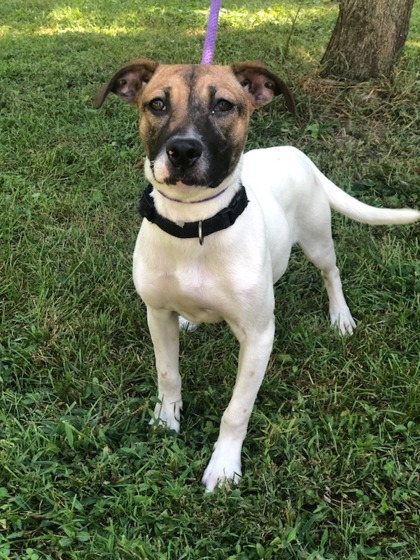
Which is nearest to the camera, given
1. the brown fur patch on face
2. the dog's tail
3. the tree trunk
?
the brown fur patch on face

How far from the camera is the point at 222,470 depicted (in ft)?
8.98

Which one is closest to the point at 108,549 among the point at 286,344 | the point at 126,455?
the point at 126,455

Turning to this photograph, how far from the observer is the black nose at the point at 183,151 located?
7.10 feet

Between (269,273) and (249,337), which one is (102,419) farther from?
(269,273)

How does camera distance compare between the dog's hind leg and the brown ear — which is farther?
the dog's hind leg

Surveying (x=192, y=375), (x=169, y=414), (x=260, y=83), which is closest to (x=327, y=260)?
(x=192, y=375)

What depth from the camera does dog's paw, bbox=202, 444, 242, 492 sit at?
2715 mm

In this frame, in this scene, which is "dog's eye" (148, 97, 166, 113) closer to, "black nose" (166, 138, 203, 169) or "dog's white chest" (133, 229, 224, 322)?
"black nose" (166, 138, 203, 169)

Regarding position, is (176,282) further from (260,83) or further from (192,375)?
(260,83)

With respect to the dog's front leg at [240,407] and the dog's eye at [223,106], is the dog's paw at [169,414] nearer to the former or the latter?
the dog's front leg at [240,407]

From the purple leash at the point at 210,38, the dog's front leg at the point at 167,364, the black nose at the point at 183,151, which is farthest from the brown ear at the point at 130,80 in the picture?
the dog's front leg at the point at 167,364

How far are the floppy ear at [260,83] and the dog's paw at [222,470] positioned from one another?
1.69 m

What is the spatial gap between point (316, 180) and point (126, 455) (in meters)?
2.02

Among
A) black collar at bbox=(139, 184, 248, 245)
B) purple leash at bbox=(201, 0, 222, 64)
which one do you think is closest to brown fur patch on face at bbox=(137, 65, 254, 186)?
→ black collar at bbox=(139, 184, 248, 245)
